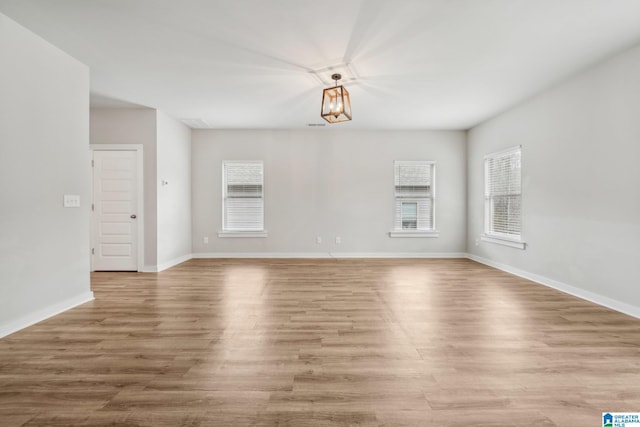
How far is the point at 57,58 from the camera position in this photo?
324 cm

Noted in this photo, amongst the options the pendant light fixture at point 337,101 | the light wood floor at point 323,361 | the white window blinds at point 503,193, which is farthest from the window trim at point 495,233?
the pendant light fixture at point 337,101

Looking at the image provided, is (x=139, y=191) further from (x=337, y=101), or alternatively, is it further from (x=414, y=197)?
(x=414, y=197)

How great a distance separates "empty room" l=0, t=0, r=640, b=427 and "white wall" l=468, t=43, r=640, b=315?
25 mm

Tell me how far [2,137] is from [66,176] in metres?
0.72

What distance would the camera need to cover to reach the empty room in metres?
1.84

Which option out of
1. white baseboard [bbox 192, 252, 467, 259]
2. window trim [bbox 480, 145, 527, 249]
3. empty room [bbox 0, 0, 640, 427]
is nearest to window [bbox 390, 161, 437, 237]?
white baseboard [bbox 192, 252, 467, 259]

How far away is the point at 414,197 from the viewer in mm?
6680

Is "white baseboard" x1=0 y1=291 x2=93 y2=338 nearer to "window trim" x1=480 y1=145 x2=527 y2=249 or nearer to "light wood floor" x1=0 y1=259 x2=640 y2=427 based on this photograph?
"light wood floor" x1=0 y1=259 x2=640 y2=427

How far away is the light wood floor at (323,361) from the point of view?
1.64 metres

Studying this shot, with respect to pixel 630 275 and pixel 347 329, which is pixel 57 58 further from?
pixel 630 275

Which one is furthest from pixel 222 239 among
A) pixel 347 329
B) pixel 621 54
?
pixel 621 54

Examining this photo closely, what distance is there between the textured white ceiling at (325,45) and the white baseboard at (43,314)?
2761 mm

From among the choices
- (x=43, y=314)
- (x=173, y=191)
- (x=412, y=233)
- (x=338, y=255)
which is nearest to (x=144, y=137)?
(x=173, y=191)

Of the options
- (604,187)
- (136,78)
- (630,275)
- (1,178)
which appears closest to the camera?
(1,178)
